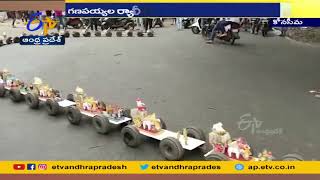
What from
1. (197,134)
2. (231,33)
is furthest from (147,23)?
(197,134)

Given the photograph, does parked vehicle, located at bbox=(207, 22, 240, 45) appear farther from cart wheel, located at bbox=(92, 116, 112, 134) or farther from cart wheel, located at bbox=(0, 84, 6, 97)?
cart wheel, located at bbox=(92, 116, 112, 134)

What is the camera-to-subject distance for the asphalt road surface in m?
6.75

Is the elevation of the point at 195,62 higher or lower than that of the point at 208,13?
lower

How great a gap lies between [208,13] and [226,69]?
24.4 ft

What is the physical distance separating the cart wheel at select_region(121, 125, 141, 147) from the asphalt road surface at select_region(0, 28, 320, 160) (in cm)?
11

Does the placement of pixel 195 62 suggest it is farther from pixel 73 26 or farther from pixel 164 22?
pixel 164 22

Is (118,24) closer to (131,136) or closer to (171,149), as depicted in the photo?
(131,136)

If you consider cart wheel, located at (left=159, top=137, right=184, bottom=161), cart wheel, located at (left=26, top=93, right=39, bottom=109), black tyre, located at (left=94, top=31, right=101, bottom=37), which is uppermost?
black tyre, located at (left=94, top=31, right=101, bottom=37)

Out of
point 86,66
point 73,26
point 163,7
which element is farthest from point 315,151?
point 73,26

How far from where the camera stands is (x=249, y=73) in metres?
11.4

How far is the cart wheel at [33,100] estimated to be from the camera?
8648 millimetres

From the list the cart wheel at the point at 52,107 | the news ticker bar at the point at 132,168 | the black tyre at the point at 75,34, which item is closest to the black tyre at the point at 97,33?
the black tyre at the point at 75,34

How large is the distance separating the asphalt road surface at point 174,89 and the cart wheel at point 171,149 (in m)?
0.23

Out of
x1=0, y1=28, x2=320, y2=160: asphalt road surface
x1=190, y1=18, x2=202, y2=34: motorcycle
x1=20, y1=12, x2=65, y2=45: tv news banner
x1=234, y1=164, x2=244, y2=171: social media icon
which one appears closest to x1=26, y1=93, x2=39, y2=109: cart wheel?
x1=0, y1=28, x2=320, y2=160: asphalt road surface
